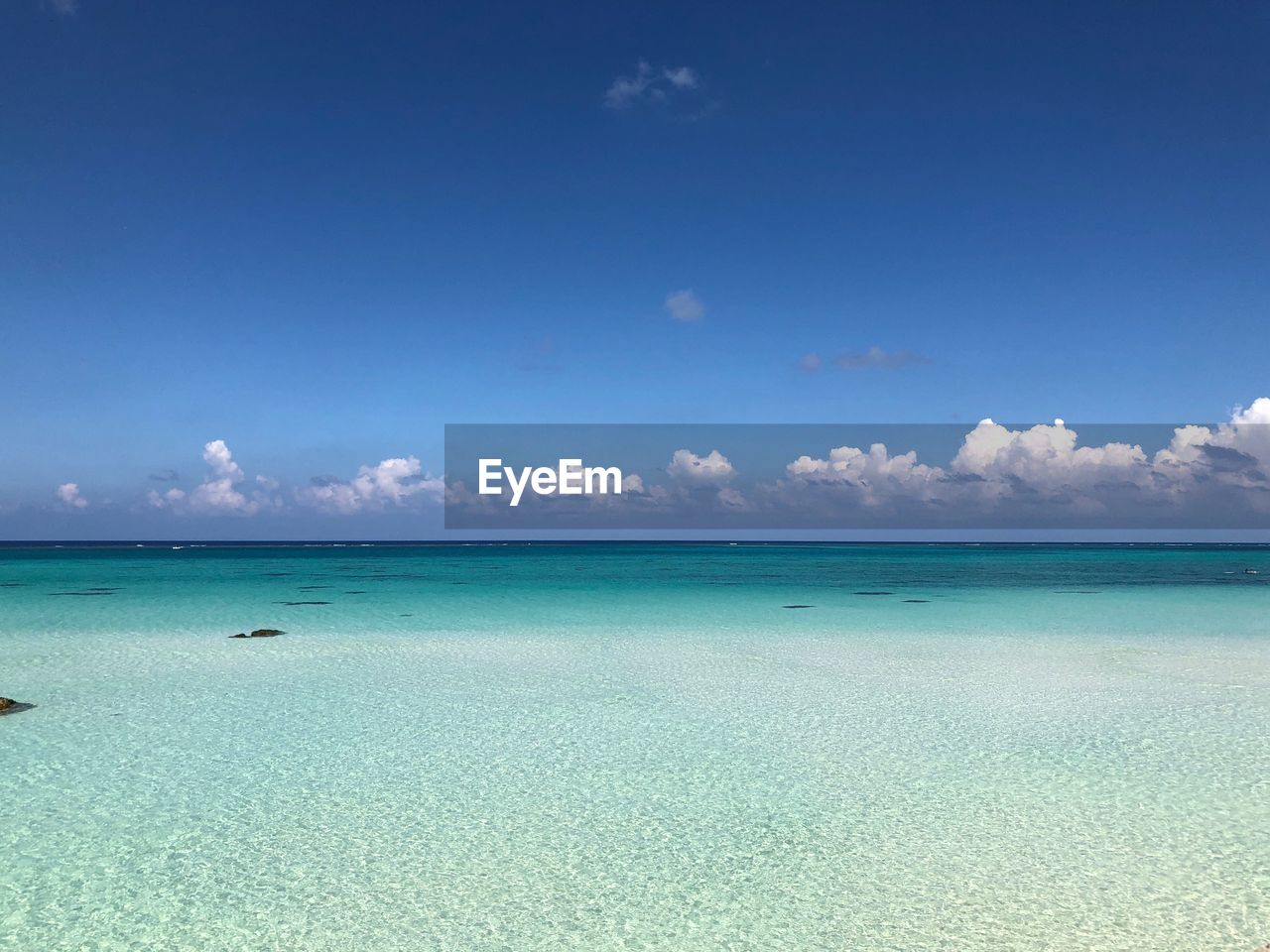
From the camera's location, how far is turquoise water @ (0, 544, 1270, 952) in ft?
17.3

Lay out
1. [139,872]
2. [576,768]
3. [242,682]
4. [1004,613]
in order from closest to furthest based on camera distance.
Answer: [139,872]
[576,768]
[242,682]
[1004,613]

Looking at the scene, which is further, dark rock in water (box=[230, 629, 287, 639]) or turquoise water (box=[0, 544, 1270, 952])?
dark rock in water (box=[230, 629, 287, 639])

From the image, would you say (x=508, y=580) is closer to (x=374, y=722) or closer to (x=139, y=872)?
(x=374, y=722)

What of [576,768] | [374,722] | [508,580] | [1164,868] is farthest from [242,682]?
[508,580]

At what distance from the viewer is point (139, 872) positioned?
593 cm

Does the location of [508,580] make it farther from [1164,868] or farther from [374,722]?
[1164,868]

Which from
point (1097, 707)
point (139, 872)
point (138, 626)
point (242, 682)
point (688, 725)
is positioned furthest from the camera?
point (138, 626)

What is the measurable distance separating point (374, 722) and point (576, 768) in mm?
3499

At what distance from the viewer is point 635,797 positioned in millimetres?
7641

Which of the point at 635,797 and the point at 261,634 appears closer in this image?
the point at 635,797

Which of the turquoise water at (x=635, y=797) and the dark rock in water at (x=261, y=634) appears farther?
the dark rock in water at (x=261, y=634)

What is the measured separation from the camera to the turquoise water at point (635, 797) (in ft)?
17.3

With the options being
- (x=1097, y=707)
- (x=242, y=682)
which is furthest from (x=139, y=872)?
(x=1097, y=707)

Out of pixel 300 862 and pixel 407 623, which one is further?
pixel 407 623
